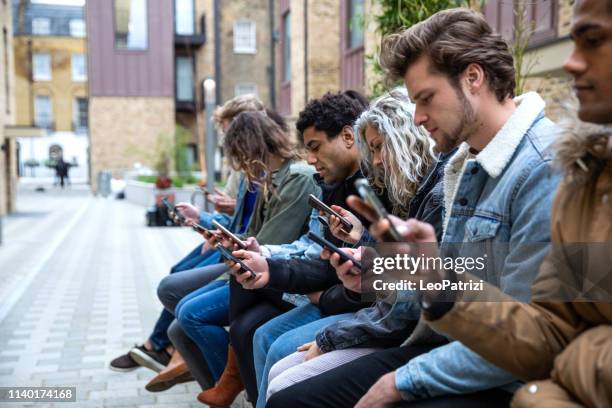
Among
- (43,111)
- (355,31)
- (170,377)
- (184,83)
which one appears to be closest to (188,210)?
(170,377)

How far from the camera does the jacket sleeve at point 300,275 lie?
295cm

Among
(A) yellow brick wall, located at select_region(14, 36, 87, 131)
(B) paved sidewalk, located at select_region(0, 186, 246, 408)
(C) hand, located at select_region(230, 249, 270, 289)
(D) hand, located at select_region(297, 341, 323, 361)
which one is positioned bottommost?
(B) paved sidewalk, located at select_region(0, 186, 246, 408)

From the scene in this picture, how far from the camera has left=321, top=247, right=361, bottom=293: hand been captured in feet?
7.23

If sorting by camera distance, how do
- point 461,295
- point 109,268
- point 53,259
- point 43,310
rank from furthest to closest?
point 53,259
point 109,268
point 43,310
point 461,295

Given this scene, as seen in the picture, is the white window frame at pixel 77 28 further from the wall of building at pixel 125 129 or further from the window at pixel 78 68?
the wall of building at pixel 125 129

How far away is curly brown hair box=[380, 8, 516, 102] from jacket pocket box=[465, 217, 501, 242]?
42 cm

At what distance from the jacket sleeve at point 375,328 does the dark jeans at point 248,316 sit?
2.55 ft

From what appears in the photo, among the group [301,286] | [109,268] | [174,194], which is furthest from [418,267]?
[174,194]

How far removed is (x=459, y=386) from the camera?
1785 mm

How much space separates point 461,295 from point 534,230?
371mm

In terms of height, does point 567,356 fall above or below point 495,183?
below

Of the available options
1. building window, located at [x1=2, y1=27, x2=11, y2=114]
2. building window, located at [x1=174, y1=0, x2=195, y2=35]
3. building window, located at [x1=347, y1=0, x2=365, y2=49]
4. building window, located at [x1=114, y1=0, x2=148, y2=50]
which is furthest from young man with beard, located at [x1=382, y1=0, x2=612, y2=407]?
building window, located at [x1=174, y1=0, x2=195, y2=35]

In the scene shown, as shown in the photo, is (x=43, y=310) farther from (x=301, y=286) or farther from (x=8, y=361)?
(x=301, y=286)

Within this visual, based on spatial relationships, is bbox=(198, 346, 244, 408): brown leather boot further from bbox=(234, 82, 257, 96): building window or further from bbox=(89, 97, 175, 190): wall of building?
bbox=(89, 97, 175, 190): wall of building
